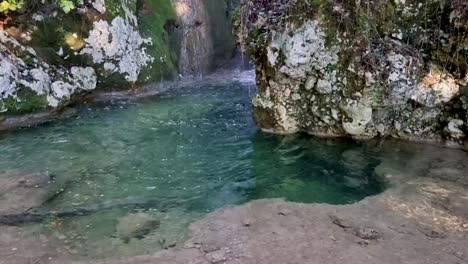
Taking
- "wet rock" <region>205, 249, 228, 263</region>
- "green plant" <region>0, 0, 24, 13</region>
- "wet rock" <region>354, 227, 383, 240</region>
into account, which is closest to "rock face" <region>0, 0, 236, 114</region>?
"green plant" <region>0, 0, 24, 13</region>

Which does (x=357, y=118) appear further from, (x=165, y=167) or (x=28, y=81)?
(x=28, y=81)

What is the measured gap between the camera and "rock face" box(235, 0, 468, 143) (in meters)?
6.20

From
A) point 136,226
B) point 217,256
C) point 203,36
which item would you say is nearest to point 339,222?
point 217,256

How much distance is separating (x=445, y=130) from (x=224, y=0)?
8.76m

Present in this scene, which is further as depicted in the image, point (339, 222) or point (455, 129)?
point (455, 129)

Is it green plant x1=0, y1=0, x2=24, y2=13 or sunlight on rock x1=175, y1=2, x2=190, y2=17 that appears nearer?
green plant x1=0, y1=0, x2=24, y2=13

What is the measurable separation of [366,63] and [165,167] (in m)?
3.20

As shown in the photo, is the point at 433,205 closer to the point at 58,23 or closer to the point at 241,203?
the point at 241,203

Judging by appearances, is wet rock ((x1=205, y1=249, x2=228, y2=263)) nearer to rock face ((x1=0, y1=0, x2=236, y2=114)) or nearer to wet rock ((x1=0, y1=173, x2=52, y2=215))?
wet rock ((x1=0, y1=173, x2=52, y2=215))

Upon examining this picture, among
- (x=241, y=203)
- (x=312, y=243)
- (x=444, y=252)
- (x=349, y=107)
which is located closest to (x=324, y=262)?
(x=312, y=243)

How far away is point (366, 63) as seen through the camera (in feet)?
20.8

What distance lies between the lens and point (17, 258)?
12.5 feet

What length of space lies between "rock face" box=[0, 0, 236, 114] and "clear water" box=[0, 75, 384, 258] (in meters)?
0.89

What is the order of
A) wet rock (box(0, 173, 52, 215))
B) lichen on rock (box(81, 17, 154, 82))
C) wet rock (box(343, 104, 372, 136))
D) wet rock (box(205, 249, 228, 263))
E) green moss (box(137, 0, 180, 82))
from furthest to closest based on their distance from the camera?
1. green moss (box(137, 0, 180, 82))
2. lichen on rock (box(81, 17, 154, 82))
3. wet rock (box(343, 104, 372, 136))
4. wet rock (box(0, 173, 52, 215))
5. wet rock (box(205, 249, 228, 263))
